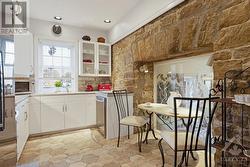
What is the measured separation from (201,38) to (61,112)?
320 centimetres

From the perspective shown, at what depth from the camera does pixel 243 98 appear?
1.22 meters

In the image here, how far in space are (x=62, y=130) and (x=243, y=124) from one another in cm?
346

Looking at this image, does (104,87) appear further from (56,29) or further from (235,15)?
(235,15)

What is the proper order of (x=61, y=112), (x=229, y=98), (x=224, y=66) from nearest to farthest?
(x=229, y=98), (x=224, y=66), (x=61, y=112)

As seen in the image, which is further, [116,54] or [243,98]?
[116,54]

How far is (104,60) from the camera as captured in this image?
4.64 m

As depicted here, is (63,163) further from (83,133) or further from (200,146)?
(200,146)

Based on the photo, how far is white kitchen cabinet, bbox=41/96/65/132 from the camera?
3.47 meters

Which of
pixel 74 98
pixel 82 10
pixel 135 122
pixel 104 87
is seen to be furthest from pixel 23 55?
pixel 135 122

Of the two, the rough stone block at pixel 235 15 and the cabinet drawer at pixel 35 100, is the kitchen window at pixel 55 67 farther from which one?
the rough stone block at pixel 235 15

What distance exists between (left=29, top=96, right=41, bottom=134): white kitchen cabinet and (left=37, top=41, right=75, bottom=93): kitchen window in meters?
0.75

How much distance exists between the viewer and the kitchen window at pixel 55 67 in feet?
13.4

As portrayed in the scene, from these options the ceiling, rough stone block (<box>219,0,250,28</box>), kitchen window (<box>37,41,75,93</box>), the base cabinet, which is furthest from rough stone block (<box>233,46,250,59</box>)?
kitchen window (<box>37,41,75,93</box>)

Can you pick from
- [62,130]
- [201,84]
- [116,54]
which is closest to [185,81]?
[201,84]
